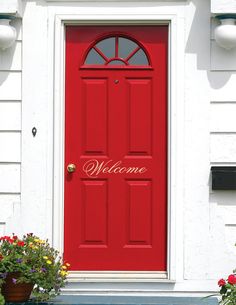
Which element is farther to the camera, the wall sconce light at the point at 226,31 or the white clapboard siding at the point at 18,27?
the white clapboard siding at the point at 18,27

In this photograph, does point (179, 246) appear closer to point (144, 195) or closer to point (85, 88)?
point (144, 195)

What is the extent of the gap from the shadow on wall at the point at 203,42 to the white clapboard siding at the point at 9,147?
1646mm

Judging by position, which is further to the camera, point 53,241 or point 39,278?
point 53,241

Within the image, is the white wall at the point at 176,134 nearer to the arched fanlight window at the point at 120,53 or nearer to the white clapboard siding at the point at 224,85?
the white clapboard siding at the point at 224,85

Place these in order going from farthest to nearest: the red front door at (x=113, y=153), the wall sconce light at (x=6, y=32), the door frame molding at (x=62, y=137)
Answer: the red front door at (x=113, y=153) < the door frame molding at (x=62, y=137) < the wall sconce light at (x=6, y=32)

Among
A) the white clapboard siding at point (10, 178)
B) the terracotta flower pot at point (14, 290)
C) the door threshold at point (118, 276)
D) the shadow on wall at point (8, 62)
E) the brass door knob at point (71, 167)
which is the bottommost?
the terracotta flower pot at point (14, 290)

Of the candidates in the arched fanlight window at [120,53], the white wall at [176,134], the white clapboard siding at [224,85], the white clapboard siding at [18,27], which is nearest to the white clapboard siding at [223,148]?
the white wall at [176,134]

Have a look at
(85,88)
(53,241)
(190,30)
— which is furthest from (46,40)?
(53,241)

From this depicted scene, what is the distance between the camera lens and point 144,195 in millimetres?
7570

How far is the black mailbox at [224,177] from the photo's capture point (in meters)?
7.35

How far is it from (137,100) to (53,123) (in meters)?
0.75

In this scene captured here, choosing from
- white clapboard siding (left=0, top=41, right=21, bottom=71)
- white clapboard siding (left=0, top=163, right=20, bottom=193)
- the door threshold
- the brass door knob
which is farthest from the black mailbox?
white clapboard siding (left=0, top=41, right=21, bottom=71)

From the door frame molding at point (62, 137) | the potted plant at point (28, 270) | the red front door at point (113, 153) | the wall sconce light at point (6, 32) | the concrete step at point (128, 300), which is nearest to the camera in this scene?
→ the potted plant at point (28, 270)

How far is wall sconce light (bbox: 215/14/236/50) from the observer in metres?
7.21
